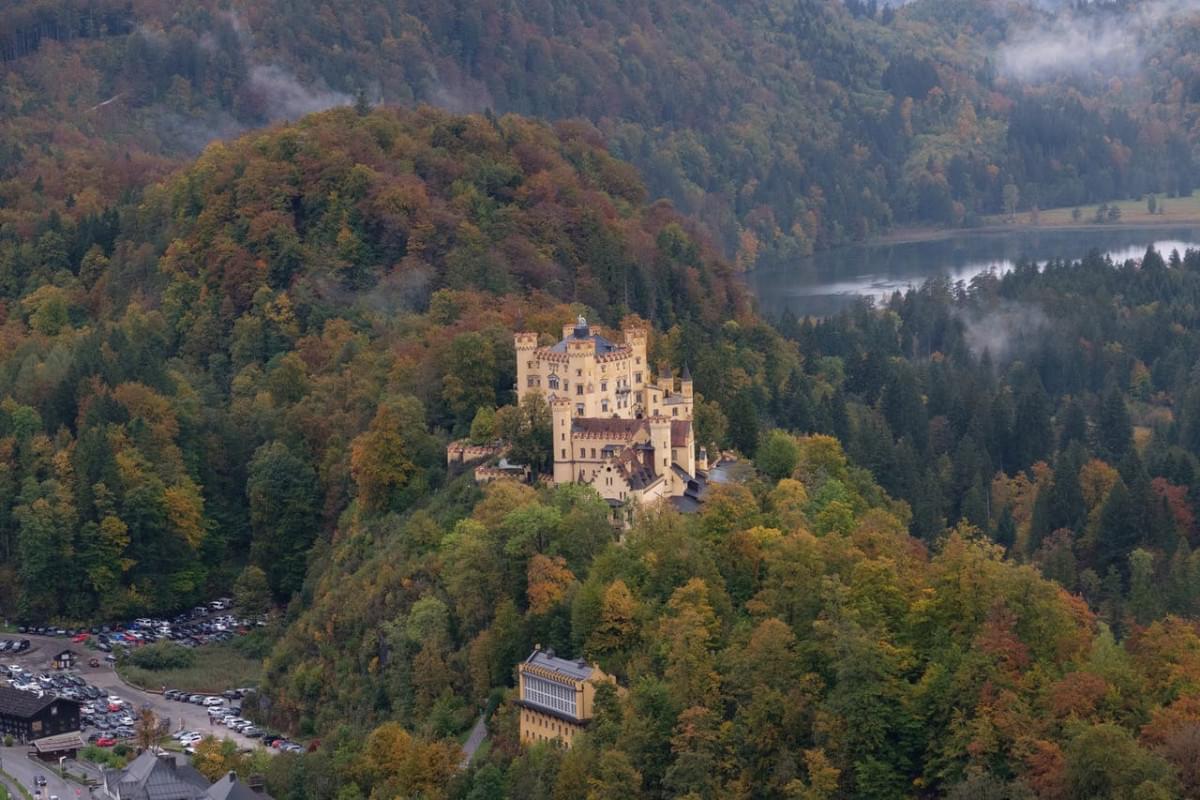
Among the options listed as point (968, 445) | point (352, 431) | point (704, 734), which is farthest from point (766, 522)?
point (968, 445)

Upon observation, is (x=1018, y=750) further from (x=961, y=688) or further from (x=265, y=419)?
(x=265, y=419)

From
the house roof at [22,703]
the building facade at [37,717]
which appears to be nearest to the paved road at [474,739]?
the building facade at [37,717]

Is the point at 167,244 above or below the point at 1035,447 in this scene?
above

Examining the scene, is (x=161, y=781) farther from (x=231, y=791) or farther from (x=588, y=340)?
(x=588, y=340)

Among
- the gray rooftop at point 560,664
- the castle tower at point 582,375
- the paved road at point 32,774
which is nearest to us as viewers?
the gray rooftop at point 560,664

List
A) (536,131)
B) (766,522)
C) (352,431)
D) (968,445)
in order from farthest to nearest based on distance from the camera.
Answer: (536,131)
(968,445)
(352,431)
(766,522)

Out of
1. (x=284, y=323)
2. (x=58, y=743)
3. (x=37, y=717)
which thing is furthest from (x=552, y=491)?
(x=284, y=323)

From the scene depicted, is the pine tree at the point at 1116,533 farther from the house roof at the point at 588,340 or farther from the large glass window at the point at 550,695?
the large glass window at the point at 550,695
